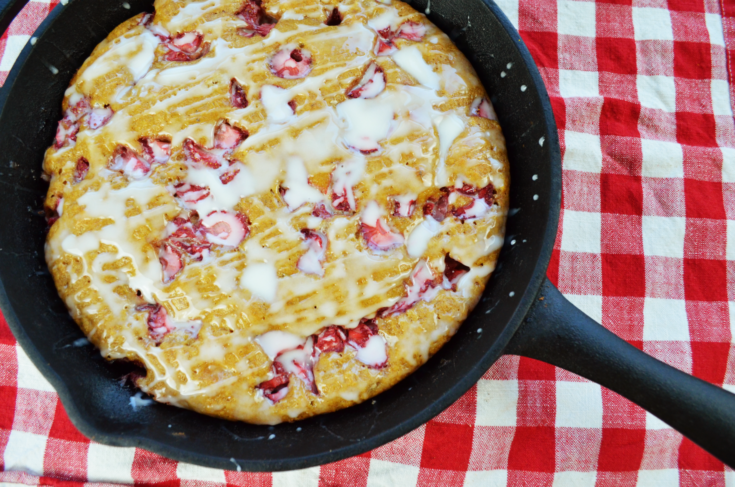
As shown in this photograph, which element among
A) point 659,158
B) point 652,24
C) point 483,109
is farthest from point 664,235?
point 483,109

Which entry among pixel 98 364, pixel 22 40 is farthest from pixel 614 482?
pixel 22 40

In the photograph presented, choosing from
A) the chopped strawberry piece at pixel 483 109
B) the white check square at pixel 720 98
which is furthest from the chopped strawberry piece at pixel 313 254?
the white check square at pixel 720 98

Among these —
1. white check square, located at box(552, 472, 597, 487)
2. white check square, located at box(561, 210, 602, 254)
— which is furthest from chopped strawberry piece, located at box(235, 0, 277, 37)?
white check square, located at box(552, 472, 597, 487)

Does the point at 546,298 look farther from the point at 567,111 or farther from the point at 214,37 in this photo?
the point at 214,37

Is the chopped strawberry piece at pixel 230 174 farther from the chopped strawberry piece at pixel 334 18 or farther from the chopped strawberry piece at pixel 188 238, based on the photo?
the chopped strawberry piece at pixel 334 18

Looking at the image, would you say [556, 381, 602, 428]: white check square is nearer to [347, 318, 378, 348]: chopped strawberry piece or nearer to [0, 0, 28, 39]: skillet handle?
[347, 318, 378, 348]: chopped strawberry piece

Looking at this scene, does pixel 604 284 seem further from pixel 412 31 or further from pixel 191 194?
pixel 191 194
